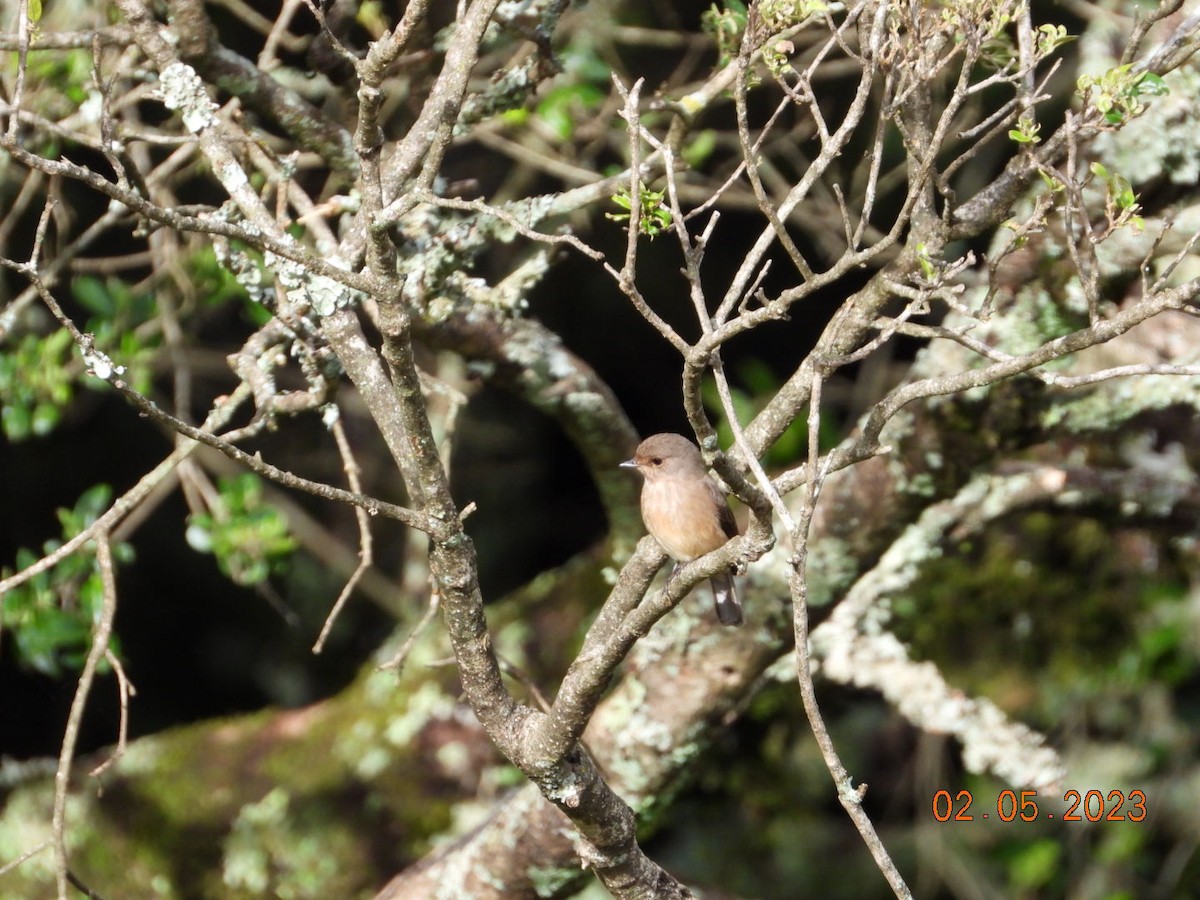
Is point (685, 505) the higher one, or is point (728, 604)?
point (685, 505)

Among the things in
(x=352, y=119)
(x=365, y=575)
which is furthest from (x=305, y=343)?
(x=365, y=575)

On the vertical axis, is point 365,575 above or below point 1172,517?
below

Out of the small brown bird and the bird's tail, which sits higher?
the small brown bird

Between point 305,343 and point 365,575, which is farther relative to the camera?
point 365,575

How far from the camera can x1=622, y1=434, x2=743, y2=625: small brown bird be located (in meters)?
3.57

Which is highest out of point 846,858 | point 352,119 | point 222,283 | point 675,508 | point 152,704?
point 352,119

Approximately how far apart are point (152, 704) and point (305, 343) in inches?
151

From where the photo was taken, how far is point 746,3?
12.3ft

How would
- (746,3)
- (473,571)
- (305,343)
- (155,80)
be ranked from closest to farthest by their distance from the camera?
1. (473,571)
2. (305,343)
3. (155,80)
4. (746,3)

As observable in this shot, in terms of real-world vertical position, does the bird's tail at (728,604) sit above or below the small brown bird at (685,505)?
below

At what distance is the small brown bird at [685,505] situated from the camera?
141 inches

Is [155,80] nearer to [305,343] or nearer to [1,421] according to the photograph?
[305,343]

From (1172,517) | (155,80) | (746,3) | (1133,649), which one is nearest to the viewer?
(155,80)

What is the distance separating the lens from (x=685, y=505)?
3.67 metres
